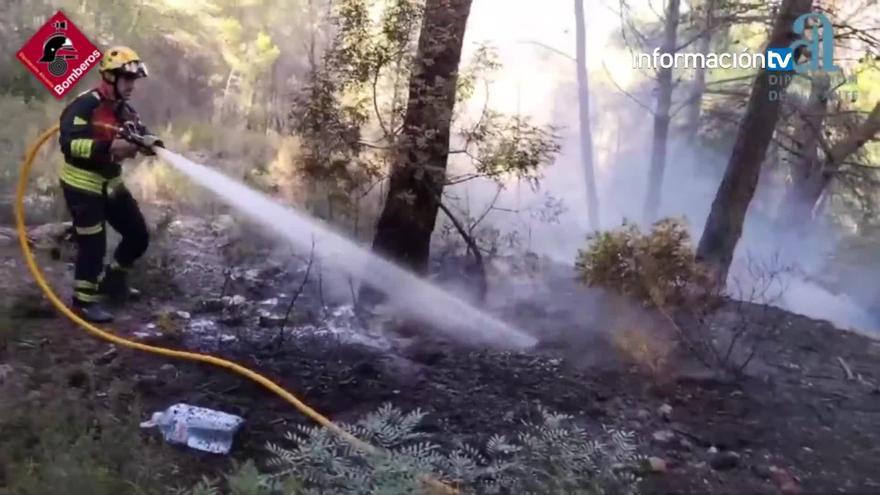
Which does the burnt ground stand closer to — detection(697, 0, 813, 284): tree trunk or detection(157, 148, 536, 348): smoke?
detection(157, 148, 536, 348): smoke

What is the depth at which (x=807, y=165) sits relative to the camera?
35.7ft

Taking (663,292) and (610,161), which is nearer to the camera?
(663,292)

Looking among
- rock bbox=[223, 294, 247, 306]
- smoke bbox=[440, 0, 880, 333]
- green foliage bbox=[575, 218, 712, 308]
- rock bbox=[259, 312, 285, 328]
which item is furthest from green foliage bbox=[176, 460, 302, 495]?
smoke bbox=[440, 0, 880, 333]

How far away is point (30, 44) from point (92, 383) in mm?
3765

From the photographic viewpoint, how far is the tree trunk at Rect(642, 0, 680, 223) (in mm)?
12184

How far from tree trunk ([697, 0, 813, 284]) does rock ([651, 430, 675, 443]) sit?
8.35 feet

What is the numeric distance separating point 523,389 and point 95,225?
295 cm

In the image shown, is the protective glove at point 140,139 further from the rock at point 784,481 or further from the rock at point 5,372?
the rock at point 784,481

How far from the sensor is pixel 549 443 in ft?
12.4

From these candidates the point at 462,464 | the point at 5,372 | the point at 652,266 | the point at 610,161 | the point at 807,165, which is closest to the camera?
the point at 462,464

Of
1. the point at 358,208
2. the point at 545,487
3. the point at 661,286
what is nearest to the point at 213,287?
the point at 358,208

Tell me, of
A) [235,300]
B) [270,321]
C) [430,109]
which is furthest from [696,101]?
[270,321]

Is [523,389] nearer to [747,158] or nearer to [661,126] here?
[747,158]

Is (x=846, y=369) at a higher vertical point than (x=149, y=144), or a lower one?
lower
